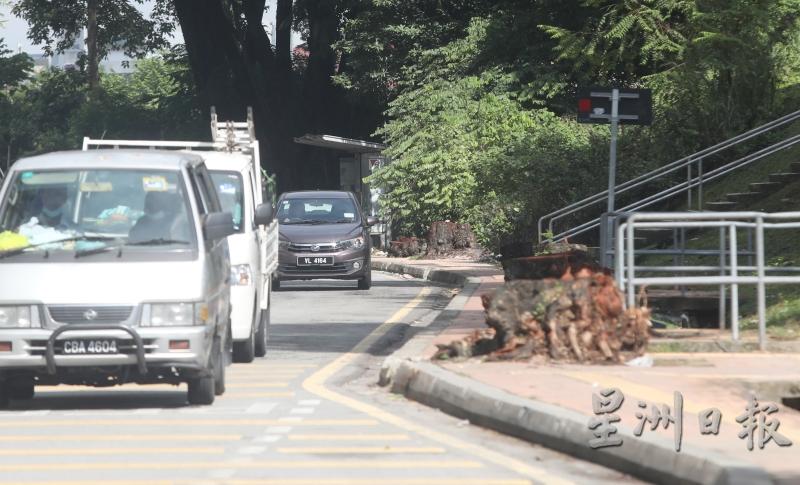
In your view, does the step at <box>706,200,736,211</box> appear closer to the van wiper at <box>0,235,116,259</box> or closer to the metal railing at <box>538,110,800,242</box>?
the metal railing at <box>538,110,800,242</box>

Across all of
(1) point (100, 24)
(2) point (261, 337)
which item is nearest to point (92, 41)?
(1) point (100, 24)

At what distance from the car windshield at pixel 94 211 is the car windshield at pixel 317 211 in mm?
16757

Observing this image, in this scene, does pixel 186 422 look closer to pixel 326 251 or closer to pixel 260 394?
pixel 260 394

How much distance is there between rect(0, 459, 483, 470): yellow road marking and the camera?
9.23 meters

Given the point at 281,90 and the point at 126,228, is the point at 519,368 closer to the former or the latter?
the point at 126,228

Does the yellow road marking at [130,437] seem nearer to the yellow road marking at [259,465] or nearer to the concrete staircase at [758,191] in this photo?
the yellow road marking at [259,465]

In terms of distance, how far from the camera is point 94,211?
1237 cm

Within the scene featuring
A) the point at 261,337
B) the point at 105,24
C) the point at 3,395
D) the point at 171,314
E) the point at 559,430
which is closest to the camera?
the point at 559,430

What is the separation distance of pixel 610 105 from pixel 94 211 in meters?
9.40

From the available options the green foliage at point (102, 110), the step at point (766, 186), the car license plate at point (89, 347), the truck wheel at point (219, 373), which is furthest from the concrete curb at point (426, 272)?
the green foliage at point (102, 110)

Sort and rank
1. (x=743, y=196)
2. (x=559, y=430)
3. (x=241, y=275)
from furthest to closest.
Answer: (x=743, y=196) < (x=241, y=275) < (x=559, y=430)

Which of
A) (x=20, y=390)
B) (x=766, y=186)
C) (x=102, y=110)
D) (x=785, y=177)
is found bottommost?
(x=20, y=390)

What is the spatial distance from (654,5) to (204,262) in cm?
2416

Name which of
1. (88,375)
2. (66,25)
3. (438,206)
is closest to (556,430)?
(88,375)
